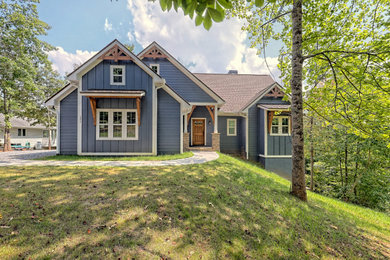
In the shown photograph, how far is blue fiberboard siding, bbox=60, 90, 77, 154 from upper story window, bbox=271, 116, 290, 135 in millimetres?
12833

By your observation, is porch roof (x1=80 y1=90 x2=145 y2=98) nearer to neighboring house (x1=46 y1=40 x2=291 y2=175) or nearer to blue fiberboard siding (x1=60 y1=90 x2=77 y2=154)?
neighboring house (x1=46 y1=40 x2=291 y2=175)

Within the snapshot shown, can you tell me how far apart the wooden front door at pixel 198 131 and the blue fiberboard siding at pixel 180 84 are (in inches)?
91.2

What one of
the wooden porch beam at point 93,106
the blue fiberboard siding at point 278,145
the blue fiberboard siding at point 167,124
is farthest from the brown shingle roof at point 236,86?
the wooden porch beam at point 93,106

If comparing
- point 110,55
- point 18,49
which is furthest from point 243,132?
point 18,49

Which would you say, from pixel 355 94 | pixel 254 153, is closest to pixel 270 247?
pixel 355 94

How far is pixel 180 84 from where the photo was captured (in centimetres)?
1208

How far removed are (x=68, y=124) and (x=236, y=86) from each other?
14212mm

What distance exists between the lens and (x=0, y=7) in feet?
43.6

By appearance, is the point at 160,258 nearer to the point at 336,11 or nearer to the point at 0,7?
the point at 336,11

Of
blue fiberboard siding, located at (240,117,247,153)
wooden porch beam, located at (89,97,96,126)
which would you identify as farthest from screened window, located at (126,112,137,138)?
blue fiberboard siding, located at (240,117,247,153)

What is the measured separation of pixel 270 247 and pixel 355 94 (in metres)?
6.13

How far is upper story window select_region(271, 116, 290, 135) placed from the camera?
39.1ft

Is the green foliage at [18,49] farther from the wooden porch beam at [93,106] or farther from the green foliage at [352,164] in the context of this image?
the green foliage at [352,164]

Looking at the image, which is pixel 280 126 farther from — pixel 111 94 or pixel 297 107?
pixel 111 94
